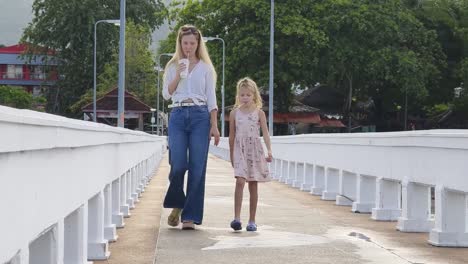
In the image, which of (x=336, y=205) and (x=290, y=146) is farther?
(x=290, y=146)

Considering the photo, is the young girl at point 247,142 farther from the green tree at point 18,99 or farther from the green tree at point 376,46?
the green tree at point 18,99

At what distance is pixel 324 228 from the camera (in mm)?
10039

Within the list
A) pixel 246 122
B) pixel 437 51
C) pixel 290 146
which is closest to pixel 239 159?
pixel 246 122

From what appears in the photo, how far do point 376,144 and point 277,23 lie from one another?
44.1 meters

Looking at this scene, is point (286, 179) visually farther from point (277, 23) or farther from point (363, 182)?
point (277, 23)

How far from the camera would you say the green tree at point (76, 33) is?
82625 millimetres

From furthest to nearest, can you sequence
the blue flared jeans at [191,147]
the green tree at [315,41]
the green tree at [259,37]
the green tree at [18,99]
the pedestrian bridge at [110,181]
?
the green tree at [18,99] → the green tree at [315,41] → the green tree at [259,37] → the blue flared jeans at [191,147] → the pedestrian bridge at [110,181]

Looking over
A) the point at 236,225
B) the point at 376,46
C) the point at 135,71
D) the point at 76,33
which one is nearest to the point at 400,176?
the point at 236,225

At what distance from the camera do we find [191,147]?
912 cm

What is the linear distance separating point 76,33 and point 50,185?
79381 mm

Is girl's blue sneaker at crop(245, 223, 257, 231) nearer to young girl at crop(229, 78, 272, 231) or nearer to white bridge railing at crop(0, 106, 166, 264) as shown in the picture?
young girl at crop(229, 78, 272, 231)

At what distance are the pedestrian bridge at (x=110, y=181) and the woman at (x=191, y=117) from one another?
643 millimetres

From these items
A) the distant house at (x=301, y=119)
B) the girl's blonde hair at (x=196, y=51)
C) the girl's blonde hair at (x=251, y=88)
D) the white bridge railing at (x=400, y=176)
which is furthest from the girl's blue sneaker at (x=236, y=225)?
the distant house at (x=301, y=119)

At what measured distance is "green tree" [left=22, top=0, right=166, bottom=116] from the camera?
8262 centimetres
